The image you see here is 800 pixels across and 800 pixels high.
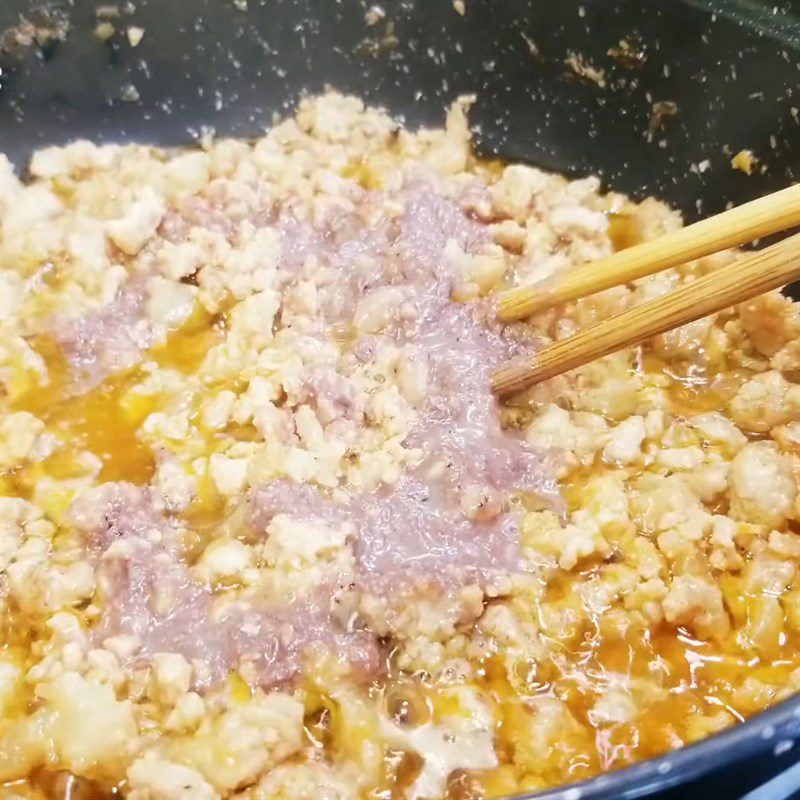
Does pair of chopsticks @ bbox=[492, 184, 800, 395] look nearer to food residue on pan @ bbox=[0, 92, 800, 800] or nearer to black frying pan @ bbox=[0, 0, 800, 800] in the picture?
food residue on pan @ bbox=[0, 92, 800, 800]

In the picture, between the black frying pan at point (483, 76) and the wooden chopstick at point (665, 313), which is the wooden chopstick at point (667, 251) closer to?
the wooden chopstick at point (665, 313)

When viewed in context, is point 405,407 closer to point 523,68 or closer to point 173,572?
point 173,572

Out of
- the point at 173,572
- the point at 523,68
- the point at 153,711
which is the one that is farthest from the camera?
the point at 523,68

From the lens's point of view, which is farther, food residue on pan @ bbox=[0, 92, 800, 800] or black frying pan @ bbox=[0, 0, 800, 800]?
black frying pan @ bbox=[0, 0, 800, 800]

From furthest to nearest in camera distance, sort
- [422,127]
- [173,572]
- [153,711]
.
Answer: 1. [422,127]
2. [173,572]
3. [153,711]

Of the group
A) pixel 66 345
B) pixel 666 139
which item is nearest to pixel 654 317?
pixel 666 139

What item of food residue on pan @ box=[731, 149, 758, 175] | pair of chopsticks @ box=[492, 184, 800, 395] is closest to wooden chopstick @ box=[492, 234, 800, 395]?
pair of chopsticks @ box=[492, 184, 800, 395]
